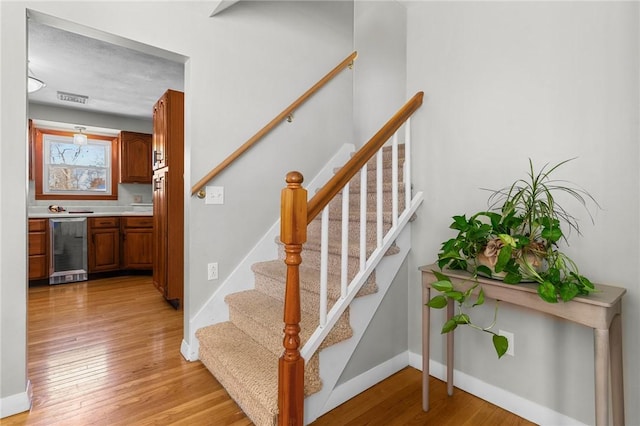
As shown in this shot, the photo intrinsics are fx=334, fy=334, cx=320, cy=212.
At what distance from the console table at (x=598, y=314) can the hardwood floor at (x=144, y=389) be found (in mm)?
501

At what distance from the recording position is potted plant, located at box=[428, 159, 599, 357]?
4.02ft

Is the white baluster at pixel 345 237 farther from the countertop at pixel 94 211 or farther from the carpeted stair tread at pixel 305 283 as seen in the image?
the countertop at pixel 94 211

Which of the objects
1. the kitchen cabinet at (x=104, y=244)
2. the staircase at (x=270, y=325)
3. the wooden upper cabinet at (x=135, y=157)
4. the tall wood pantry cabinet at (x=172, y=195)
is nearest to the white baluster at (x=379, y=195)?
the staircase at (x=270, y=325)

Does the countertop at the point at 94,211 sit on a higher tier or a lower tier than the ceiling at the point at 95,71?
lower

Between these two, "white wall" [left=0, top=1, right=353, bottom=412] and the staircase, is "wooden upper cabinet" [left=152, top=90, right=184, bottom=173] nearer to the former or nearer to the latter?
"white wall" [left=0, top=1, right=353, bottom=412]

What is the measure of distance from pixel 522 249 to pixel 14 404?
245 centimetres

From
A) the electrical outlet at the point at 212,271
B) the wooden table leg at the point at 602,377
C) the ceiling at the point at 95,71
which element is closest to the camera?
the wooden table leg at the point at 602,377

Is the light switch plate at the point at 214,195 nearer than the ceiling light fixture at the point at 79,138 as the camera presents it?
Yes

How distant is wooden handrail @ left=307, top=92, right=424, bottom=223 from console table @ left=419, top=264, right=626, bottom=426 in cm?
60

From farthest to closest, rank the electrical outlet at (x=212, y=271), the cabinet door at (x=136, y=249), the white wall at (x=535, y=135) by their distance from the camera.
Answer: the cabinet door at (x=136, y=249), the electrical outlet at (x=212, y=271), the white wall at (x=535, y=135)

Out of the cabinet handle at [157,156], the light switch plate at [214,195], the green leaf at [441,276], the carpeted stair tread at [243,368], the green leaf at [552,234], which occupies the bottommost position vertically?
the carpeted stair tread at [243,368]

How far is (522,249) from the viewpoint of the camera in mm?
1320

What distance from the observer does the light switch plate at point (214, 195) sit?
90.9 inches

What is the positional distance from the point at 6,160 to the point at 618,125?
2728mm
